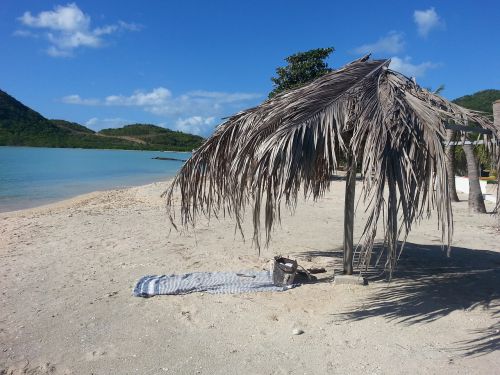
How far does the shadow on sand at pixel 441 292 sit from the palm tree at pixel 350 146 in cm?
72

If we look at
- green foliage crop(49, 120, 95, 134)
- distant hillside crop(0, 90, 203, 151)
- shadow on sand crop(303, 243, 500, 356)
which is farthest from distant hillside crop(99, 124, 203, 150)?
shadow on sand crop(303, 243, 500, 356)

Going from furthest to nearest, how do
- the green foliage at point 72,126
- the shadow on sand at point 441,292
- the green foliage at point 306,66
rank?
the green foliage at point 72,126 < the green foliage at point 306,66 < the shadow on sand at point 441,292

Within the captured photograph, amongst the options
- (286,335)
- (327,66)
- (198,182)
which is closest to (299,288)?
(286,335)

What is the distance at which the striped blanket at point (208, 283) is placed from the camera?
15.6 ft

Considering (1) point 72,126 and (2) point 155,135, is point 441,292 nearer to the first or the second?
(2) point 155,135

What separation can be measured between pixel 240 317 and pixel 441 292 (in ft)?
7.36

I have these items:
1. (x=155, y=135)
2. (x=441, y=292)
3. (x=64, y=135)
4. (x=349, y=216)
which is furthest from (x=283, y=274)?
(x=155, y=135)

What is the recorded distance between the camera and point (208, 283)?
4961 mm

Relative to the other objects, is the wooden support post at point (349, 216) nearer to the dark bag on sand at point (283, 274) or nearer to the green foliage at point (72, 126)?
the dark bag on sand at point (283, 274)

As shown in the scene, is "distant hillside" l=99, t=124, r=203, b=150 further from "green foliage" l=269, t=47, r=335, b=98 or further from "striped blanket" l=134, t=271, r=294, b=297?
"striped blanket" l=134, t=271, r=294, b=297

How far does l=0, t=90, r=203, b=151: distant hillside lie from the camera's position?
90.9 meters

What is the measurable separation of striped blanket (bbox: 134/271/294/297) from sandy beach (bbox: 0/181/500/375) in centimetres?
13

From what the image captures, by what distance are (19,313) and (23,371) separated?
1.24 meters

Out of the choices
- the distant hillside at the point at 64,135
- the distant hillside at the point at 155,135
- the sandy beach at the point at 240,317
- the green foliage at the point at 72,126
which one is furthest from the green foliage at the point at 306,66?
the green foliage at the point at 72,126
